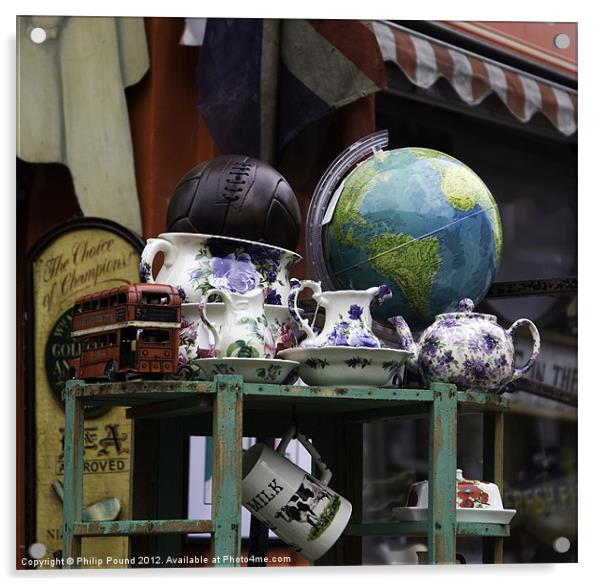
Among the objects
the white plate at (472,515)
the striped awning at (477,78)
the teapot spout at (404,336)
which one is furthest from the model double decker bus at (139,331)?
the striped awning at (477,78)

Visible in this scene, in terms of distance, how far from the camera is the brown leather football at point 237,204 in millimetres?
2252

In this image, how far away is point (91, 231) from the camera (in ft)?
10.2

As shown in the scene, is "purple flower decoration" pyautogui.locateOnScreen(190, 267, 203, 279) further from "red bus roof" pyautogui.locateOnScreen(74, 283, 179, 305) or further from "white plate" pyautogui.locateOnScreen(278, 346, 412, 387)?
"white plate" pyautogui.locateOnScreen(278, 346, 412, 387)

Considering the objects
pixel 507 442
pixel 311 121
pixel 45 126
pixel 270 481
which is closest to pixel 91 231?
pixel 45 126

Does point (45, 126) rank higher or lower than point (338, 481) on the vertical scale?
higher

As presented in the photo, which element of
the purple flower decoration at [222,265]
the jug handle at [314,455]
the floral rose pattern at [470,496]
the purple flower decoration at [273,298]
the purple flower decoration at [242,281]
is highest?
the purple flower decoration at [222,265]

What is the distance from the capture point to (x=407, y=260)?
7.81 feet

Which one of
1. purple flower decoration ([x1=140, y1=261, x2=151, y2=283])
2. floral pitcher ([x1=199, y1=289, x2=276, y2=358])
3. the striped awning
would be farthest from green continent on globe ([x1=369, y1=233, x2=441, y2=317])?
the striped awning

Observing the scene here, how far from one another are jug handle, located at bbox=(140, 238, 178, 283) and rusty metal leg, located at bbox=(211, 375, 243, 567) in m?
0.25

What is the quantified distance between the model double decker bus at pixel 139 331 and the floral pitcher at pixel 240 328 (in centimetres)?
8

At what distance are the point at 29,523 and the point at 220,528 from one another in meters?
1.10

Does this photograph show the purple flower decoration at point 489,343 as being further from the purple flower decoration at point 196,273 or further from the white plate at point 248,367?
the purple flower decoration at point 196,273
